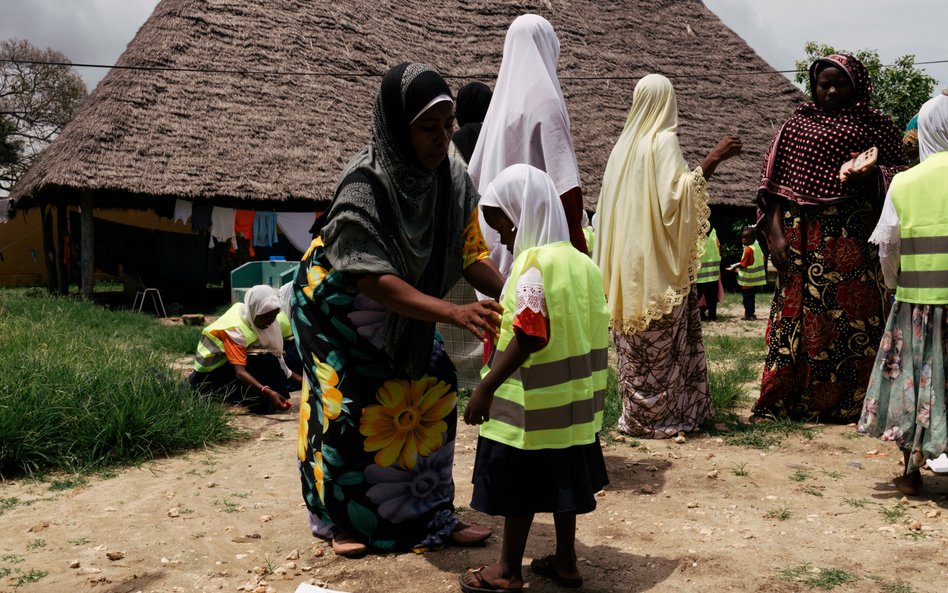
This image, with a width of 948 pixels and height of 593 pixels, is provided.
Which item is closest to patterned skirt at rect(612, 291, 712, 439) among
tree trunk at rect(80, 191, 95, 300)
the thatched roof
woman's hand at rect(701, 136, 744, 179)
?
woman's hand at rect(701, 136, 744, 179)

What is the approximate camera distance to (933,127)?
3656mm

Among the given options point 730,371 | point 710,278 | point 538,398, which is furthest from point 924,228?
point 710,278

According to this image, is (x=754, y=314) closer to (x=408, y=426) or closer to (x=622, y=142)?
(x=622, y=142)

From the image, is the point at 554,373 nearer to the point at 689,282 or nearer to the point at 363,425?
the point at 363,425

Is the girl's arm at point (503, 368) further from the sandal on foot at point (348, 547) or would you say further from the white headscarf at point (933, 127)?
the white headscarf at point (933, 127)

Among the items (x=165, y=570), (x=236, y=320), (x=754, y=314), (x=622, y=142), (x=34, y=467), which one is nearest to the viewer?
(x=165, y=570)

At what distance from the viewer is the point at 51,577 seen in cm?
296

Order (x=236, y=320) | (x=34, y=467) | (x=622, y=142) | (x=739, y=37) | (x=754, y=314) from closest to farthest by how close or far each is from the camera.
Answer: (x=34, y=467) → (x=622, y=142) → (x=236, y=320) → (x=754, y=314) → (x=739, y=37)

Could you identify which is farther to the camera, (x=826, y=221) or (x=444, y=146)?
(x=826, y=221)

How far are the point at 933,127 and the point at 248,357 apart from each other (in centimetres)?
455

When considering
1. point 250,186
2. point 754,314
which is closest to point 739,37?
point 754,314

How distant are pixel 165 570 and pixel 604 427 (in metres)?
2.88

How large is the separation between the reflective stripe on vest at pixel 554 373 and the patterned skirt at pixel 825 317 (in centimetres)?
271

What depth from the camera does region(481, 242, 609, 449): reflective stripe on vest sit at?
8.72 feet
